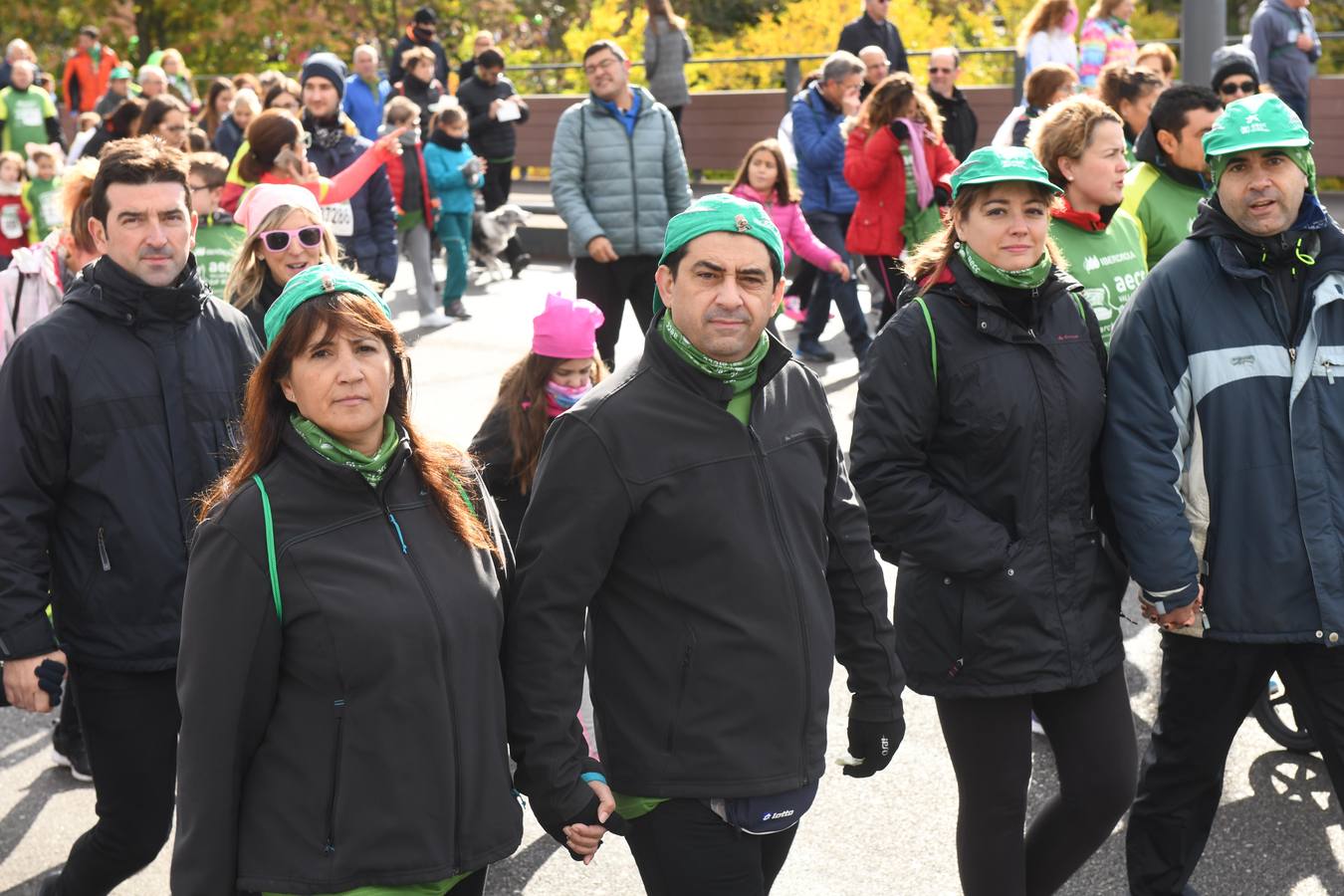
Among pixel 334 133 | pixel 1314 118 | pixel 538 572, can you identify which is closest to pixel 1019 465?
pixel 538 572

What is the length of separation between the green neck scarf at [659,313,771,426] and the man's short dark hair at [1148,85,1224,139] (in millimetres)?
2968

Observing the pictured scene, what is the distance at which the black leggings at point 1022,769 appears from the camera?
13.6 feet

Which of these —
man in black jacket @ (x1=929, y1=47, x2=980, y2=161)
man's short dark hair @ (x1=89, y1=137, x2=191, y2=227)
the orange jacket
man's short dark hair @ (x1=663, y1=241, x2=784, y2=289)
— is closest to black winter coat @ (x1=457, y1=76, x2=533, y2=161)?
man in black jacket @ (x1=929, y1=47, x2=980, y2=161)

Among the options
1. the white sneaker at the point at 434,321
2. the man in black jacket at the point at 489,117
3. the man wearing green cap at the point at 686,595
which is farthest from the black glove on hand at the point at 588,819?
the man in black jacket at the point at 489,117

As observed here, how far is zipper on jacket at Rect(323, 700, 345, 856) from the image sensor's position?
10.3 ft

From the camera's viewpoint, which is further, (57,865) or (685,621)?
(57,865)

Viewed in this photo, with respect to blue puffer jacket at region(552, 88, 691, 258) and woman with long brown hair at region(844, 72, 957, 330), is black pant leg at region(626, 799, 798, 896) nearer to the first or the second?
blue puffer jacket at region(552, 88, 691, 258)

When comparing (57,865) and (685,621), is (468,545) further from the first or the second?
(57,865)

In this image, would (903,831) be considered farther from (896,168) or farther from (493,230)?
(493,230)

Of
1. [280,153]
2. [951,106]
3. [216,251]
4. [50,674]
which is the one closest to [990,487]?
[50,674]

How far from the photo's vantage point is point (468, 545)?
3.35 m

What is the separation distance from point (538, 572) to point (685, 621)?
0.30 m

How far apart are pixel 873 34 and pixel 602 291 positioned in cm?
690

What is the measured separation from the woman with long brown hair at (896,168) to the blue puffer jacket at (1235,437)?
19.0 feet
